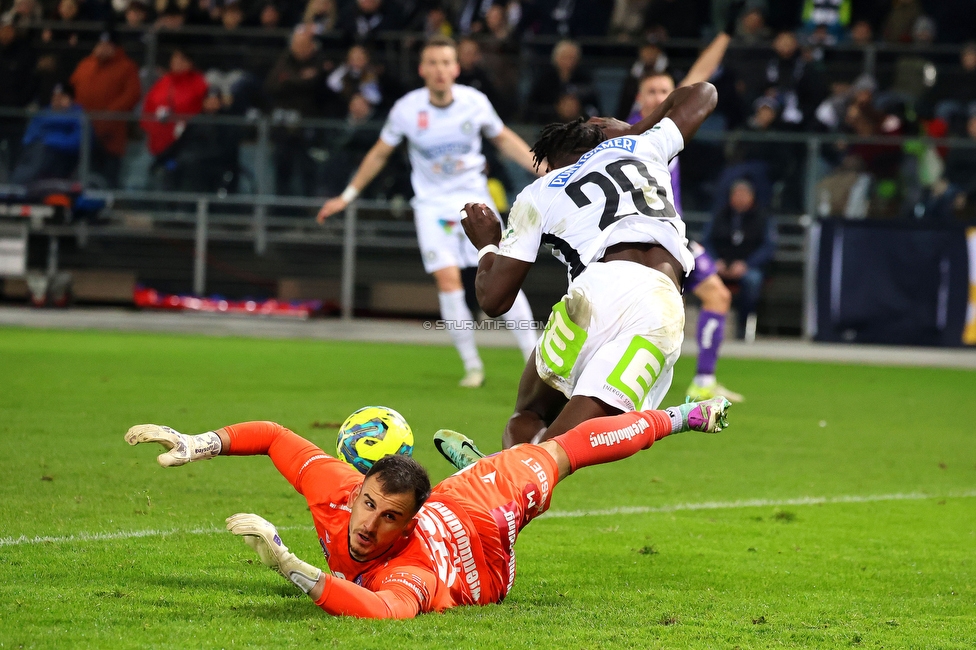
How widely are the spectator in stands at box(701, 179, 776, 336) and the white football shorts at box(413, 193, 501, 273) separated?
504 centimetres

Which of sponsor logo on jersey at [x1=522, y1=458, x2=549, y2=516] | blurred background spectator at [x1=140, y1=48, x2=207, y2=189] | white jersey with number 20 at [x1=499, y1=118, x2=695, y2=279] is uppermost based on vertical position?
blurred background spectator at [x1=140, y1=48, x2=207, y2=189]

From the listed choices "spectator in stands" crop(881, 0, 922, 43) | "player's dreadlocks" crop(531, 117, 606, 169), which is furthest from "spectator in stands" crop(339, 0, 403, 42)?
"player's dreadlocks" crop(531, 117, 606, 169)

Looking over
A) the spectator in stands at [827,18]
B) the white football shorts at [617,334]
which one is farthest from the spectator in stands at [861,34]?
the white football shorts at [617,334]

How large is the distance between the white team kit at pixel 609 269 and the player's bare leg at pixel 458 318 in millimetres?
5587

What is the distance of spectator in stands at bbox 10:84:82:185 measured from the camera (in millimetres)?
17422

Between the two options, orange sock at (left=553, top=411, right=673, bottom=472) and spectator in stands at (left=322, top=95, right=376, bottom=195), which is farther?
spectator in stands at (left=322, top=95, right=376, bottom=195)

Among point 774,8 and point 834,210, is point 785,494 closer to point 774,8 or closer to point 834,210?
point 834,210

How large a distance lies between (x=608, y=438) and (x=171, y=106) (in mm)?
14554

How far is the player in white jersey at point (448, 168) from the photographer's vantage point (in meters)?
11.1

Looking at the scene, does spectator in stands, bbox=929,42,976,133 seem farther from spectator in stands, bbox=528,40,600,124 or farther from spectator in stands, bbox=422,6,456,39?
spectator in stands, bbox=422,6,456,39

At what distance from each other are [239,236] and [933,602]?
1364cm

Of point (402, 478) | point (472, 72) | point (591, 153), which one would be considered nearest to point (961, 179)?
point (472, 72)

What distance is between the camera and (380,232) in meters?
17.1

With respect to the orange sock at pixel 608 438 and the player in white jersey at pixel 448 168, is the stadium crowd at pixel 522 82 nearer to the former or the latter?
the player in white jersey at pixel 448 168
